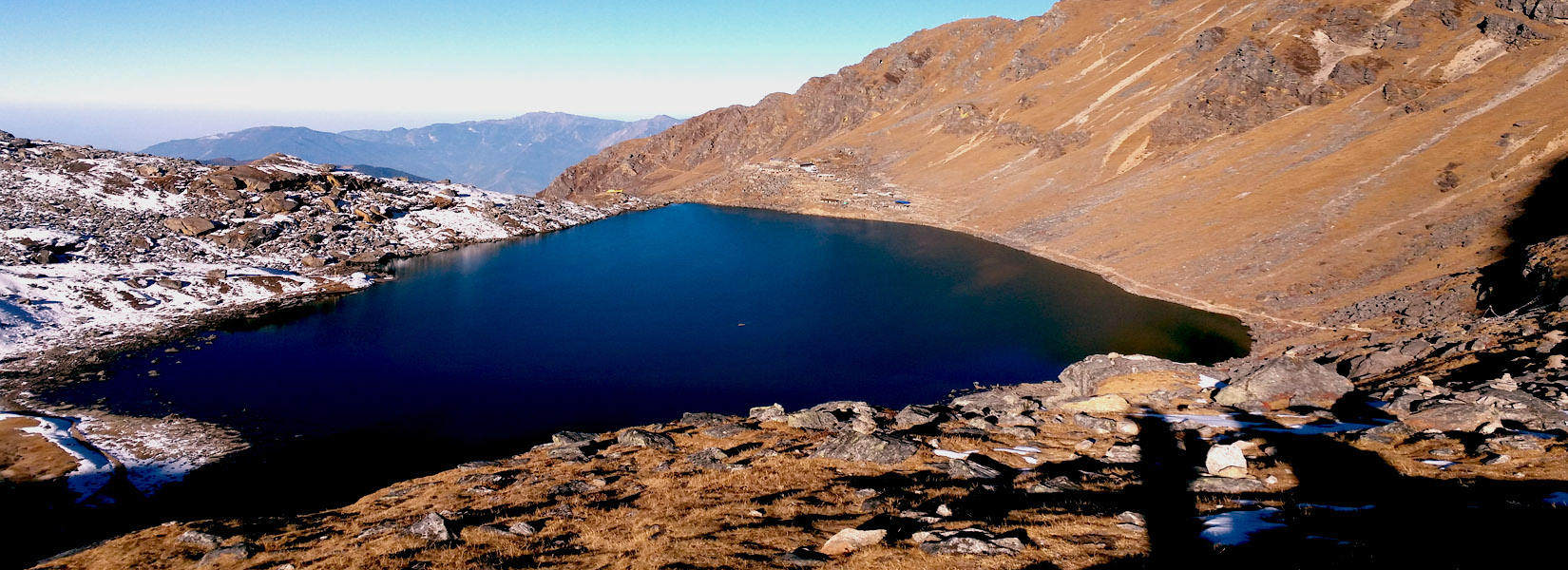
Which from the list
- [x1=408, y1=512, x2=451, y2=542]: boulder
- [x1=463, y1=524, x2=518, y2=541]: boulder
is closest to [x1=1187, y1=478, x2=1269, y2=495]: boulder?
[x1=463, y1=524, x2=518, y2=541]: boulder

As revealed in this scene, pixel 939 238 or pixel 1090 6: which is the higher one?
pixel 1090 6

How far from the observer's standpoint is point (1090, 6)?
604ft

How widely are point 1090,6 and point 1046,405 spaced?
181103 mm

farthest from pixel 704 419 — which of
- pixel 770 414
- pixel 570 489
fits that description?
pixel 570 489

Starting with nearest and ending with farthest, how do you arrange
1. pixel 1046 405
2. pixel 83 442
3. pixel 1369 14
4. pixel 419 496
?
pixel 419 496 → pixel 1046 405 → pixel 83 442 → pixel 1369 14

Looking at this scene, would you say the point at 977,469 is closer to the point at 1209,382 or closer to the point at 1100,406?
the point at 1100,406

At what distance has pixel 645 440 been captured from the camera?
103 feet

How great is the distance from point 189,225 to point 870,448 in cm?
9891

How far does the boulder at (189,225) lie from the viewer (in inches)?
3410

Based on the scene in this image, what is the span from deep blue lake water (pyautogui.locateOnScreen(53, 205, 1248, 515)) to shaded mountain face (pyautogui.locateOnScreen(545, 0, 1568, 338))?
1075 cm

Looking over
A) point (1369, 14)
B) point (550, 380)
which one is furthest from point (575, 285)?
point (1369, 14)

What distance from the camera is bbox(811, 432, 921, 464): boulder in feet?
81.4

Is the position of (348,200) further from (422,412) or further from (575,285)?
(422,412)

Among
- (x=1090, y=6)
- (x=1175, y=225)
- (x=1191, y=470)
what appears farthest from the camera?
(x=1090, y=6)
